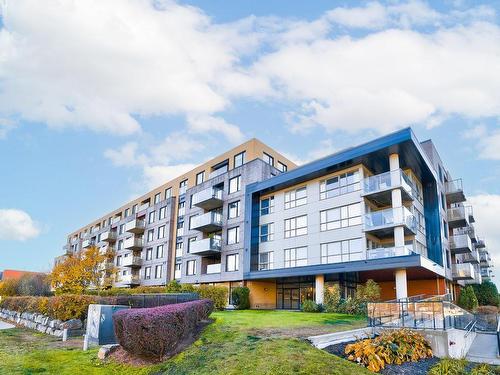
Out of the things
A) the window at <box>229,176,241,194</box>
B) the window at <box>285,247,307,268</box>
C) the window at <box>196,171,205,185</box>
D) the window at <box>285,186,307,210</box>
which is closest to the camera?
the window at <box>285,247,307,268</box>

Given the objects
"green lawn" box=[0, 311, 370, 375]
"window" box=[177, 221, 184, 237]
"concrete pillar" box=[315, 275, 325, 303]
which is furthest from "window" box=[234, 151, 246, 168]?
"green lawn" box=[0, 311, 370, 375]

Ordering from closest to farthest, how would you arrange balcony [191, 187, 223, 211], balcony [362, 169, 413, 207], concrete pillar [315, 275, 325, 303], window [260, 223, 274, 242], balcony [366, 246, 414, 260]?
balcony [366, 246, 414, 260]
balcony [362, 169, 413, 207]
concrete pillar [315, 275, 325, 303]
window [260, 223, 274, 242]
balcony [191, 187, 223, 211]

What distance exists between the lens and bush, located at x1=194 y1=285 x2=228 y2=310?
27.0 m

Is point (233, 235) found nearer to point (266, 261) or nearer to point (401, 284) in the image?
point (266, 261)

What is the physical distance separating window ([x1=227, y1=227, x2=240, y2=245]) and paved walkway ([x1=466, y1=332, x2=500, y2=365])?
20.3 metres

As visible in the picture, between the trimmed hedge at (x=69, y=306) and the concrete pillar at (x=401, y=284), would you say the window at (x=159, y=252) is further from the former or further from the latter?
the concrete pillar at (x=401, y=284)

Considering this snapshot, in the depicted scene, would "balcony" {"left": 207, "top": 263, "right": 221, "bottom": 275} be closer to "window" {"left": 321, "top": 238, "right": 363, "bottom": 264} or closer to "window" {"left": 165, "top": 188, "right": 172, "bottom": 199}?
"window" {"left": 321, "top": 238, "right": 363, "bottom": 264}

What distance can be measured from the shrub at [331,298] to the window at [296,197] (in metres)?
7.12

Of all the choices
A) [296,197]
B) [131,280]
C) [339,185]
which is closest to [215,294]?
[296,197]

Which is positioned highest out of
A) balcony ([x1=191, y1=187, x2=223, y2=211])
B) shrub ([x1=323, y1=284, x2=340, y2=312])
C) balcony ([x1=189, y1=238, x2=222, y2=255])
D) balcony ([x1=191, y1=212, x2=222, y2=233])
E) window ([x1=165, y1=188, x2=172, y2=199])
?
window ([x1=165, y1=188, x2=172, y2=199])

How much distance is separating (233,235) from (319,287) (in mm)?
10534

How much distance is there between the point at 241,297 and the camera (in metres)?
32.4

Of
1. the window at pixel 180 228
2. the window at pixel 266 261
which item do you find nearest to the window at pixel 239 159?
the window at pixel 266 261

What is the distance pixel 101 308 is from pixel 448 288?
2895 cm
